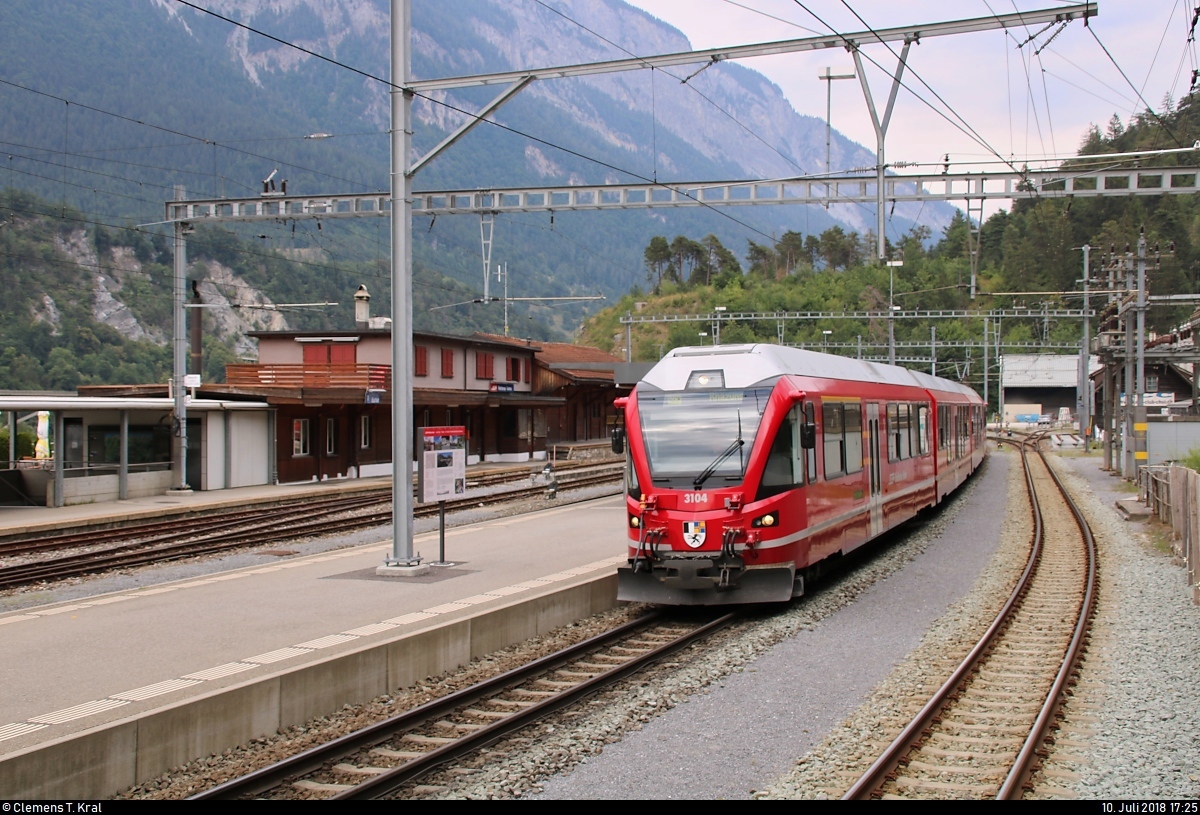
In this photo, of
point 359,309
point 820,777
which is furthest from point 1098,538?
point 359,309

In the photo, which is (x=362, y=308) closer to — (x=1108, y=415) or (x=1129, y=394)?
(x=1129, y=394)

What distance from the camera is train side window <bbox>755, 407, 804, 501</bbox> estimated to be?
11867mm

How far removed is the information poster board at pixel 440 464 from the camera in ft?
46.1

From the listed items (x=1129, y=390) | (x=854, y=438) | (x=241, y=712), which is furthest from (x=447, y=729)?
(x=1129, y=390)

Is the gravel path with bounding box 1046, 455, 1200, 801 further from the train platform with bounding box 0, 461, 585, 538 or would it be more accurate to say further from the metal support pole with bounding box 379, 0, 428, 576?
the train platform with bounding box 0, 461, 585, 538

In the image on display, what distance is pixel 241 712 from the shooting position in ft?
24.2

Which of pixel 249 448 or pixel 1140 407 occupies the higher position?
pixel 1140 407

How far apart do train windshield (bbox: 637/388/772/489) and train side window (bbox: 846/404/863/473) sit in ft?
10.0

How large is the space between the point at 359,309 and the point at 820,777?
40.5 metres

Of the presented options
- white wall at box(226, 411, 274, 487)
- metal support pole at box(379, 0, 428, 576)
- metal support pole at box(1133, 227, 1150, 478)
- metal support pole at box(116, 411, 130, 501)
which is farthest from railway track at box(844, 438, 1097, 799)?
white wall at box(226, 411, 274, 487)

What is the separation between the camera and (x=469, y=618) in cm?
1006

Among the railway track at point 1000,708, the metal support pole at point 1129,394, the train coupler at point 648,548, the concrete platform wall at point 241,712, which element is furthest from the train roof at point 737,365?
the metal support pole at point 1129,394

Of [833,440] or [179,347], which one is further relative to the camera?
[179,347]

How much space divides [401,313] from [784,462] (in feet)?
17.5
